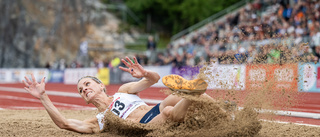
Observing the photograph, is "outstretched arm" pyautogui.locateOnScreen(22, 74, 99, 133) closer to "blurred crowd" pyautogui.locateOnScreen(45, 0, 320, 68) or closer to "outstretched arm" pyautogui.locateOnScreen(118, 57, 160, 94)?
"outstretched arm" pyautogui.locateOnScreen(118, 57, 160, 94)

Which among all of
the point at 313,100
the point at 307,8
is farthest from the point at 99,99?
the point at 307,8

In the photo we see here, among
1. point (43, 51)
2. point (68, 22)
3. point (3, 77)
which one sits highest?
point (68, 22)

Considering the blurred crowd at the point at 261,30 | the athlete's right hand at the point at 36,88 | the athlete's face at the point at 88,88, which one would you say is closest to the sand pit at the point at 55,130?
the athlete's face at the point at 88,88

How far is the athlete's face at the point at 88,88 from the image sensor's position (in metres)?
4.86

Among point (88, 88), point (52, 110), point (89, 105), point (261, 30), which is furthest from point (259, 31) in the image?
point (52, 110)

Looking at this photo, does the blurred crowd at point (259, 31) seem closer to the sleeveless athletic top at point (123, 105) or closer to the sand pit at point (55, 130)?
the sand pit at point (55, 130)

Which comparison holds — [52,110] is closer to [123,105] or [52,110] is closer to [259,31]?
[123,105]

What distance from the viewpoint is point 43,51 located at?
32938mm

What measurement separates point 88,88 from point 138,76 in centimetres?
80

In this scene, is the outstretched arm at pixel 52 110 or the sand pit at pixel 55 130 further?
the sand pit at pixel 55 130

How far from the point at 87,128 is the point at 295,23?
13255 millimetres

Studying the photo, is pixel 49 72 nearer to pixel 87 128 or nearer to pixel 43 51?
pixel 43 51

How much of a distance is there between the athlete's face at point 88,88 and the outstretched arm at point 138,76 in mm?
343

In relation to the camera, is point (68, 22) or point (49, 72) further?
point (68, 22)
